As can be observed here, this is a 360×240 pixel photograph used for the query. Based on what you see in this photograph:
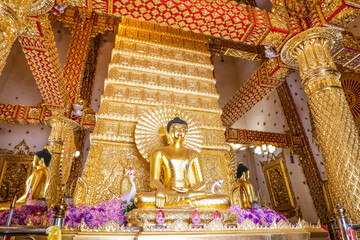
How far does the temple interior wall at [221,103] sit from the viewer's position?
720 cm

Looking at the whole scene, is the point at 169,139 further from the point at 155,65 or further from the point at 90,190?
the point at 155,65

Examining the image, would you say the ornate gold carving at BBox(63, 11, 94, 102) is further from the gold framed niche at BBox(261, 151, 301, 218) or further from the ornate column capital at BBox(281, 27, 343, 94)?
the gold framed niche at BBox(261, 151, 301, 218)

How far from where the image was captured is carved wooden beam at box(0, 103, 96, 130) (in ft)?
20.0

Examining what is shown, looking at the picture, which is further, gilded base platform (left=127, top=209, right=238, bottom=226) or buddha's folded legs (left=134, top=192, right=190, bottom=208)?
buddha's folded legs (left=134, top=192, right=190, bottom=208)

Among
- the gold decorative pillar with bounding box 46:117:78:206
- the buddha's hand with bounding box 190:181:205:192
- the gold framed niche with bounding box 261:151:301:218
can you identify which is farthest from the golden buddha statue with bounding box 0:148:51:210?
the gold framed niche with bounding box 261:151:301:218

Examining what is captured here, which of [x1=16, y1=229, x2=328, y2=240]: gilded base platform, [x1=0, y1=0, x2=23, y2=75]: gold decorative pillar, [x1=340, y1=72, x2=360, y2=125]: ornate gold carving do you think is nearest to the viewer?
[x1=16, y1=229, x2=328, y2=240]: gilded base platform

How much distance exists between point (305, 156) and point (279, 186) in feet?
→ 4.22

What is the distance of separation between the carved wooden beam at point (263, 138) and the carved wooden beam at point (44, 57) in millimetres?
4530

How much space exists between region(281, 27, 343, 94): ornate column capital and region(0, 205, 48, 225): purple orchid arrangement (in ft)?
12.7

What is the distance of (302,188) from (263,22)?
5.21 metres

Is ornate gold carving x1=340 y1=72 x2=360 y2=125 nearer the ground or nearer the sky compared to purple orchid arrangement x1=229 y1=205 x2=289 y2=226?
nearer the sky

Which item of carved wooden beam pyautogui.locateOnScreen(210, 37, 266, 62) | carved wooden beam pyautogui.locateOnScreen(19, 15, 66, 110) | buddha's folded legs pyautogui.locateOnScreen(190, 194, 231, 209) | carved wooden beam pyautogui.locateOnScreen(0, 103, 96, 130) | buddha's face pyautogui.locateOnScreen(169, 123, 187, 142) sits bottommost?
buddha's folded legs pyautogui.locateOnScreen(190, 194, 231, 209)

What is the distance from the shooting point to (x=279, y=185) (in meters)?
7.54

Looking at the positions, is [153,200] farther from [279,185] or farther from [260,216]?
[279,185]
